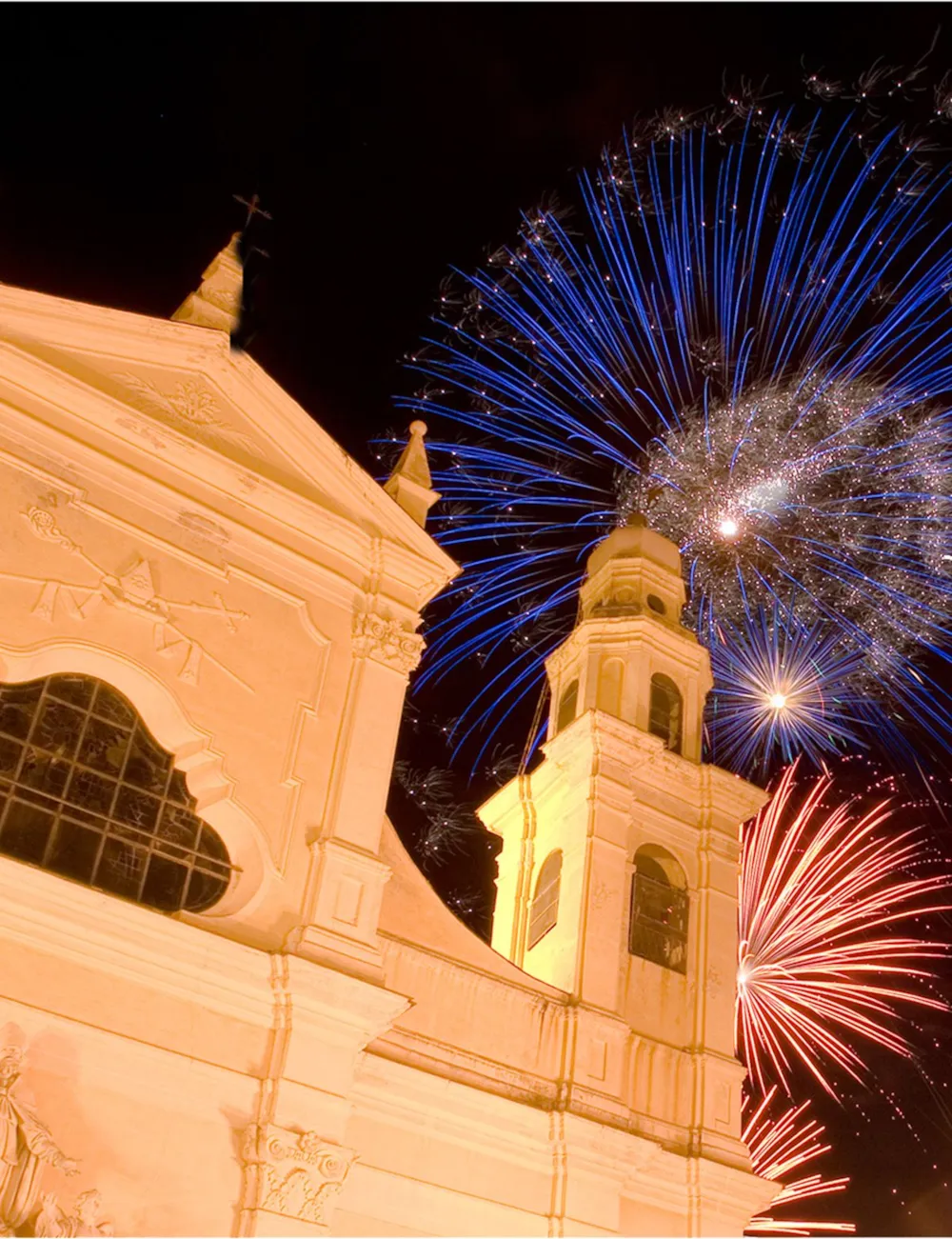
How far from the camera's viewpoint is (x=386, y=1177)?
15172 mm

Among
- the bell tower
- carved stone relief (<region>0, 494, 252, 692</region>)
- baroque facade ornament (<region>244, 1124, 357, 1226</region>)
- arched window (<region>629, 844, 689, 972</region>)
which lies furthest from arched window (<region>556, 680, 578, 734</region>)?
baroque facade ornament (<region>244, 1124, 357, 1226</region>)

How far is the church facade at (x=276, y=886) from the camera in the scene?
542 inches

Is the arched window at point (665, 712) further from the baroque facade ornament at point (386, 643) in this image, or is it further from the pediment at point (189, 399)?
the baroque facade ornament at point (386, 643)

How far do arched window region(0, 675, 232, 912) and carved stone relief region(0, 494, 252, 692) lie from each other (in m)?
0.78

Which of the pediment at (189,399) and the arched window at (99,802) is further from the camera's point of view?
the pediment at (189,399)

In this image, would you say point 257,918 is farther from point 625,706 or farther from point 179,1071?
point 625,706

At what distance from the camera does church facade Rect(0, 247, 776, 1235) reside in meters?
13.8

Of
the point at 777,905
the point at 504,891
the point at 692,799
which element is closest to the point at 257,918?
the point at 504,891

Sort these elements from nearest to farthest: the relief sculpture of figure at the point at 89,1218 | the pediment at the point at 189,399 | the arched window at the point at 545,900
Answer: the relief sculpture of figure at the point at 89,1218, the pediment at the point at 189,399, the arched window at the point at 545,900

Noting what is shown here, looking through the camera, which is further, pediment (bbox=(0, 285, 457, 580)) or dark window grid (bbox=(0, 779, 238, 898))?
pediment (bbox=(0, 285, 457, 580))

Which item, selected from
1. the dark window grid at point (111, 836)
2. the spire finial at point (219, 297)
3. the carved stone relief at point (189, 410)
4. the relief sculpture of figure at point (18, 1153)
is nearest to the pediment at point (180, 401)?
the carved stone relief at point (189, 410)

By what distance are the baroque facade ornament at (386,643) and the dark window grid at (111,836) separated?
10.6 feet

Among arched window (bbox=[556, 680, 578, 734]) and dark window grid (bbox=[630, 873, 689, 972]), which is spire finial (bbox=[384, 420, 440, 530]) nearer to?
arched window (bbox=[556, 680, 578, 734])

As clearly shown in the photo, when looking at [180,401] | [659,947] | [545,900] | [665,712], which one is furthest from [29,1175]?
[665,712]
